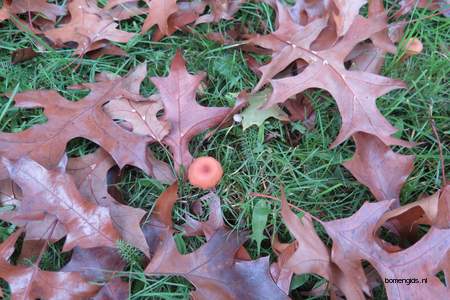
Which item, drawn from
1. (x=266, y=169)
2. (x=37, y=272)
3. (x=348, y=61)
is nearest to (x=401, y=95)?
(x=348, y=61)

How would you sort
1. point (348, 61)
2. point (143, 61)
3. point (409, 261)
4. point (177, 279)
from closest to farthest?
point (409, 261) → point (177, 279) → point (348, 61) → point (143, 61)

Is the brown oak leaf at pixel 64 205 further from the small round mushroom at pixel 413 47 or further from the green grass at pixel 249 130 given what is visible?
the small round mushroom at pixel 413 47

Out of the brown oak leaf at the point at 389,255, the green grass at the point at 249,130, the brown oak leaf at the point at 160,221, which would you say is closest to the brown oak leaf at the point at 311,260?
the brown oak leaf at the point at 389,255

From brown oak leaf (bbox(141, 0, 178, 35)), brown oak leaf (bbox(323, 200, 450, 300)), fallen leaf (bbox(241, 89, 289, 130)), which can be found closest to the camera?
brown oak leaf (bbox(323, 200, 450, 300))

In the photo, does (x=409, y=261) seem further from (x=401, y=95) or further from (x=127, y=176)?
(x=127, y=176)

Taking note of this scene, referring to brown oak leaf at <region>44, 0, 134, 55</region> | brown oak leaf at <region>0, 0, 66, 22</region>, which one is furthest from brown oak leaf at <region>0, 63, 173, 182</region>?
brown oak leaf at <region>0, 0, 66, 22</region>

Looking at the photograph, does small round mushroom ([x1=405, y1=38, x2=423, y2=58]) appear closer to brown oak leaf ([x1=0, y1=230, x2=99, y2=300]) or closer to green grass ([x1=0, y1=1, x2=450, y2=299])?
green grass ([x1=0, y1=1, x2=450, y2=299])
